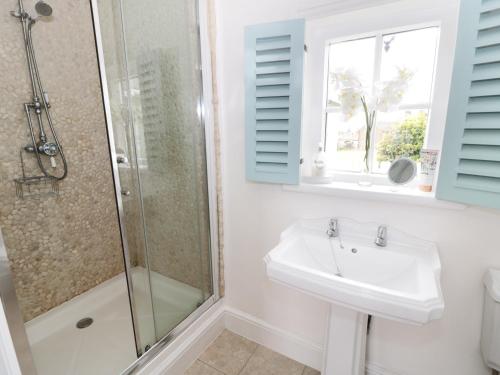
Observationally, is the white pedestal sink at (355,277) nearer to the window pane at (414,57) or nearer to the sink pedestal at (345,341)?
the sink pedestal at (345,341)

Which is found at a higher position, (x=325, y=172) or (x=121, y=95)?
(x=121, y=95)

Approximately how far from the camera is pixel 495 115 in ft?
2.75

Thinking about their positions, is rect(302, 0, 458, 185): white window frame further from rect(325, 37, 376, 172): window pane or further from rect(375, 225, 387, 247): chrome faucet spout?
rect(375, 225, 387, 247): chrome faucet spout

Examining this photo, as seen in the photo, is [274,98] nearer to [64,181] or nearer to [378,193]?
[378,193]

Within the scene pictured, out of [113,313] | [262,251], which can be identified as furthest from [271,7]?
[113,313]

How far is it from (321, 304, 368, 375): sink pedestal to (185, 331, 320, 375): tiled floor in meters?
0.47

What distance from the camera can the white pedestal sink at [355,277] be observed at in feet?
2.44

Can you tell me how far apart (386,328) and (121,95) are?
1.63 meters

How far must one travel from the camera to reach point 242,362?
1468 millimetres

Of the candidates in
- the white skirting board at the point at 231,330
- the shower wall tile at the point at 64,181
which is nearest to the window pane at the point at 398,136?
the white skirting board at the point at 231,330

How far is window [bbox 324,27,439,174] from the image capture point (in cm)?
113

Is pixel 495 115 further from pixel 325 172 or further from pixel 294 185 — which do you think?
pixel 294 185

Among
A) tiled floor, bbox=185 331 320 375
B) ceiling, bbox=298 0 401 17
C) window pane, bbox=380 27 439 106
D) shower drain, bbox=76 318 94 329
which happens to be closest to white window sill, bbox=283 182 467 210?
window pane, bbox=380 27 439 106

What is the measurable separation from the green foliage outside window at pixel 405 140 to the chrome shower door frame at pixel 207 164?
896 mm
